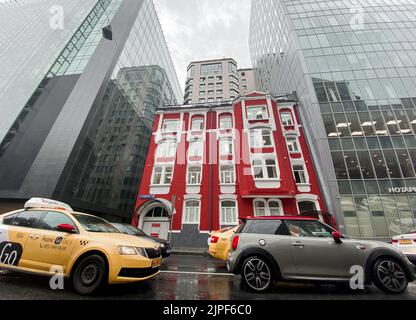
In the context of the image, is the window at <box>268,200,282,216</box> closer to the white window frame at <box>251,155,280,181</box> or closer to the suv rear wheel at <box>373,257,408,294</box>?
the white window frame at <box>251,155,280,181</box>

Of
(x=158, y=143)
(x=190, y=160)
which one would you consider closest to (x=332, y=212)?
(x=190, y=160)

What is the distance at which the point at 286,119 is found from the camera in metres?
19.2

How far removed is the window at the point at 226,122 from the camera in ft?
62.1

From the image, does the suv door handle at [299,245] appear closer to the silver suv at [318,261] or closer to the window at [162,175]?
the silver suv at [318,261]

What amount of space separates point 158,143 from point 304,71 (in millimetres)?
17749

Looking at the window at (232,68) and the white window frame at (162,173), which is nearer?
the white window frame at (162,173)

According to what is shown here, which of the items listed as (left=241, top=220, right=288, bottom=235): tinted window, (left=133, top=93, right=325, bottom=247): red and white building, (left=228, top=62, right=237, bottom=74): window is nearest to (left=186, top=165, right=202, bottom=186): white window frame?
(left=133, top=93, right=325, bottom=247): red and white building

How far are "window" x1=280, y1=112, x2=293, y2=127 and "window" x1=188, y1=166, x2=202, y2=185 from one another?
10.3 meters

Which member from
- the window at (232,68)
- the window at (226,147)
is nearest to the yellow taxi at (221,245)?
the window at (226,147)

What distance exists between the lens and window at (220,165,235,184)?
53.2ft

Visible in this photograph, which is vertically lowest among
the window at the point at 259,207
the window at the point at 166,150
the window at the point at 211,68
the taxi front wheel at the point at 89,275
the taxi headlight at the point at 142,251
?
the taxi front wheel at the point at 89,275

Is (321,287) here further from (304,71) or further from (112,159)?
(112,159)

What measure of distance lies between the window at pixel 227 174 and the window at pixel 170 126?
6806 mm

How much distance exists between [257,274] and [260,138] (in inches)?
565
